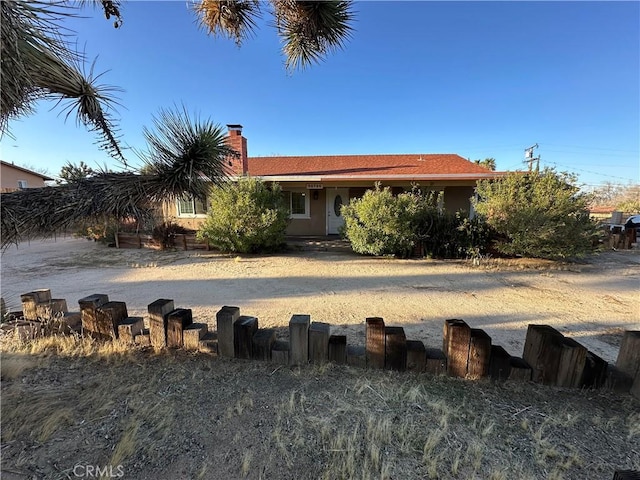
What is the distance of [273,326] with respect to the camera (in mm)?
3631

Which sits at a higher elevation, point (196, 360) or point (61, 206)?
point (61, 206)

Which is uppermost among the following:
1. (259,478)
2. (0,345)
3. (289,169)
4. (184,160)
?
(289,169)

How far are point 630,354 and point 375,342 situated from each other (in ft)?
6.07

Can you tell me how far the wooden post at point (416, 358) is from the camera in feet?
7.93

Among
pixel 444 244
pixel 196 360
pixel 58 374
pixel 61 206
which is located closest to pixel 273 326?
pixel 196 360

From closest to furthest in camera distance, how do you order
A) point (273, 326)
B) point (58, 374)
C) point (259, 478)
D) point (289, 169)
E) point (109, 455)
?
1. point (259, 478)
2. point (109, 455)
3. point (58, 374)
4. point (273, 326)
5. point (289, 169)

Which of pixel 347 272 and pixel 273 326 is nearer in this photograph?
pixel 273 326

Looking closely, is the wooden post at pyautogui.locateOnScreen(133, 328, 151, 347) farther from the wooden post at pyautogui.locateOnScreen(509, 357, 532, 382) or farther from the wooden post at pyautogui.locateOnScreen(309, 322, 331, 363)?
the wooden post at pyautogui.locateOnScreen(509, 357, 532, 382)

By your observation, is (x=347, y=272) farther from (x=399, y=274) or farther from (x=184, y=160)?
(x=184, y=160)

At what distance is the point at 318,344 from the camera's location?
2529mm

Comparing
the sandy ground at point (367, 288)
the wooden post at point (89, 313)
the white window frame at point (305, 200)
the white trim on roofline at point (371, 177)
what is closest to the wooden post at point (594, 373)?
the sandy ground at point (367, 288)

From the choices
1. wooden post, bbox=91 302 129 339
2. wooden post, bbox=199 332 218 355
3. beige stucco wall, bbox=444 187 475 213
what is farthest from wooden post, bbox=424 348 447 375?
beige stucco wall, bbox=444 187 475 213

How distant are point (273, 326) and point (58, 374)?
1.99 meters

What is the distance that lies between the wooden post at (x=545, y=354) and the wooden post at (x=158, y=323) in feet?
10.3
